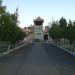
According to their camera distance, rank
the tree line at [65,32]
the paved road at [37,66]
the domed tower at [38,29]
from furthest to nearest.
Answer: the domed tower at [38,29], the tree line at [65,32], the paved road at [37,66]

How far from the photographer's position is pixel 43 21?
183m

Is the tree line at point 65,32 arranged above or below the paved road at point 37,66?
above

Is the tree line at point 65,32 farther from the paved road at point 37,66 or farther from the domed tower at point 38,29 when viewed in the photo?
the paved road at point 37,66

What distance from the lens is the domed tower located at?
16125 cm

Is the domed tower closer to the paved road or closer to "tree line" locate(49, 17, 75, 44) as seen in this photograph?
"tree line" locate(49, 17, 75, 44)

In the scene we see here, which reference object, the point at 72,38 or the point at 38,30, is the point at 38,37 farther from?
the point at 72,38

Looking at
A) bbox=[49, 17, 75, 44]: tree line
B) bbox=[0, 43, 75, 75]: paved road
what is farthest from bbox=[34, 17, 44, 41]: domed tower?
bbox=[0, 43, 75, 75]: paved road

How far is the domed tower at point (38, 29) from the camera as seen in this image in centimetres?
16125

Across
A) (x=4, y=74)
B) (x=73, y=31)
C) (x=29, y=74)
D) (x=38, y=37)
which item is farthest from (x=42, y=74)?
(x=38, y=37)

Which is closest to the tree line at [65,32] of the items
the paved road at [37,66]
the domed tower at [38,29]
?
the domed tower at [38,29]

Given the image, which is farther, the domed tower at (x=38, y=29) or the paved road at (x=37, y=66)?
the domed tower at (x=38, y=29)

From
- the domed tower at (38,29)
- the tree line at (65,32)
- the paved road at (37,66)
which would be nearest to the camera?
the paved road at (37,66)

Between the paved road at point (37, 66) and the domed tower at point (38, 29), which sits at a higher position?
the domed tower at point (38, 29)

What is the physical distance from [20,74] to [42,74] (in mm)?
1173
